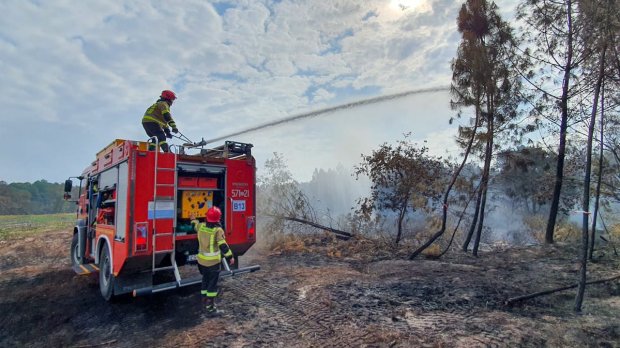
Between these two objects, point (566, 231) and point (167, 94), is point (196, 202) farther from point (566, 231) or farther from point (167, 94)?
point (566, 231)

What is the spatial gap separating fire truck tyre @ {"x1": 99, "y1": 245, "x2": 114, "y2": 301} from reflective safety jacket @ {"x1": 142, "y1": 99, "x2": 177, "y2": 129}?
266 cm

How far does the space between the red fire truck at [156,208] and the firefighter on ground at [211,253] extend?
0.41 metres

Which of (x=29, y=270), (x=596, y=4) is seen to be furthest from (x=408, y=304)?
(x=29, y=270)

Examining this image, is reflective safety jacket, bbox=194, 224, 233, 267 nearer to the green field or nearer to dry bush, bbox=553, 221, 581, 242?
dry bush, bbox=553, 221, 581, 242

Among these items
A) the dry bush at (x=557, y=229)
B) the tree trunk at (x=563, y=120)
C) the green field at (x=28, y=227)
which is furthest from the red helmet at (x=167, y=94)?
the dry bush at (x=557, y=229)

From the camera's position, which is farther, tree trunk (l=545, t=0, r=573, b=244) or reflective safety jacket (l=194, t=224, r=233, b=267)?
tree trunk (l=545, t=0, r=573, b=244)

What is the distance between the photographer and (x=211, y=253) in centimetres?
583

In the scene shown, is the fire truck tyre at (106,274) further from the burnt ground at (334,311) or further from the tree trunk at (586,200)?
the tree trunk at (586,200)

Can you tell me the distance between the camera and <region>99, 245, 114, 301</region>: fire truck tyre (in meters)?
6.16

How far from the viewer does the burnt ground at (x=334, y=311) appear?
184 inches

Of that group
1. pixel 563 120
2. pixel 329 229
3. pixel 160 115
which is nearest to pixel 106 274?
pixel 160 115

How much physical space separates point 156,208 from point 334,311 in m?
3.45

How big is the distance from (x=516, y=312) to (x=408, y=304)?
1679mm

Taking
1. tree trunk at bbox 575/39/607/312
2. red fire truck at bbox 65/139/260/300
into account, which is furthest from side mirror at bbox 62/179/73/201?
tree trunk at bbox 575/39/607/312
